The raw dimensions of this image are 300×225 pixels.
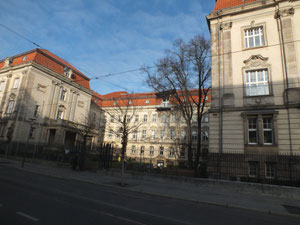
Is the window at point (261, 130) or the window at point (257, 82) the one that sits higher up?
the window at point (257, 82)

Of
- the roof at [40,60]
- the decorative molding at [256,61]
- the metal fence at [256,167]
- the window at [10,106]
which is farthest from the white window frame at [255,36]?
the window at [10,106]

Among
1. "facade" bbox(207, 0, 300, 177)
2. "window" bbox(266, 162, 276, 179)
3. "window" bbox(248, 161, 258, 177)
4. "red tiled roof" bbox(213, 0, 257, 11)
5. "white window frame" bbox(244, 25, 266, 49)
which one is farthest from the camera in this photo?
"red tiled roof" bbox(213, 0, 257, 11)

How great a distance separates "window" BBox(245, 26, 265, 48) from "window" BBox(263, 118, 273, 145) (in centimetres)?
727

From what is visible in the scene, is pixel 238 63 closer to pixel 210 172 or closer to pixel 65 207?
pixel 210 172

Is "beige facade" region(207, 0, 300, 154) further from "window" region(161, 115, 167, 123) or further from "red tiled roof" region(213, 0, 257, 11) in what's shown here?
"window" region(161, 115, 167, 123)

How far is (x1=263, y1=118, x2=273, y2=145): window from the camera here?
15508 mm

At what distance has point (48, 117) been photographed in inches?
1470

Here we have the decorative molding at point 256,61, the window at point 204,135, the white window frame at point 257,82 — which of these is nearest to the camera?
the white window frame at point 257,82

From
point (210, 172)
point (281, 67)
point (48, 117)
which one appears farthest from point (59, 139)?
point (281, 67)

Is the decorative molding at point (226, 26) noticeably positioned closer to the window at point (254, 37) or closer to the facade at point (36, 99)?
the window at point (254, 37)

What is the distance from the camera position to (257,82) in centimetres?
1711

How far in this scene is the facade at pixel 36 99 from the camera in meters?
32.8

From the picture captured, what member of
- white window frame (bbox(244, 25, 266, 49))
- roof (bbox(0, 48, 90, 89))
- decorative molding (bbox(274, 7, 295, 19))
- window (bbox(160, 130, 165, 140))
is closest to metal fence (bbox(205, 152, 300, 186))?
white window frame (bbox(244, 25, 266, 49))

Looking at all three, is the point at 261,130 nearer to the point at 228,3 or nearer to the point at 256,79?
the point at 256,79
